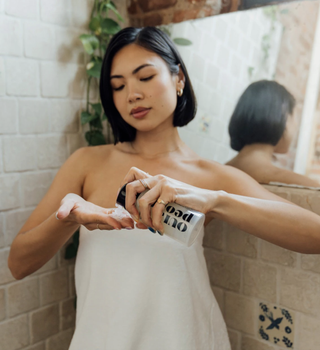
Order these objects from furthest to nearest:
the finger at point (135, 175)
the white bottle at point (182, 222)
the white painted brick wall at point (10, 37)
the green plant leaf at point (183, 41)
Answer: the green plant leaf at point (183, 41) → the white painted brick wall at point (10, 37) → the finger at point (135, 175) → the white bottle at point (182, 222)

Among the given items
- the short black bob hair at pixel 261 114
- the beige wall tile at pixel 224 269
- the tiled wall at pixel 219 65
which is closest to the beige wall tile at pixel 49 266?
the beige wall tile at pixel 224 269

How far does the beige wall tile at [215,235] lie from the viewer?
1.21m

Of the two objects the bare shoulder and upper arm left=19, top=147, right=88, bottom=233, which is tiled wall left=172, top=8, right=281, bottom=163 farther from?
upper arm left=19, top=147, right=88, bottom=233

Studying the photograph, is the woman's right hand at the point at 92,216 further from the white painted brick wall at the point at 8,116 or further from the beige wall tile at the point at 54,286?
the beige wall tile at the point at 54,286

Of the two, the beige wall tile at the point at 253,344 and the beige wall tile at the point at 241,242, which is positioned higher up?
the beige wall tile at the point at 241,242

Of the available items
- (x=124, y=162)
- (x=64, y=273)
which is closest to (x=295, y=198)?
(x=124, y=162)

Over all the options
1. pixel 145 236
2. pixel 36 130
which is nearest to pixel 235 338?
pixel 145 236

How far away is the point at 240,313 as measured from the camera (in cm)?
119

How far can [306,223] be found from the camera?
84cm

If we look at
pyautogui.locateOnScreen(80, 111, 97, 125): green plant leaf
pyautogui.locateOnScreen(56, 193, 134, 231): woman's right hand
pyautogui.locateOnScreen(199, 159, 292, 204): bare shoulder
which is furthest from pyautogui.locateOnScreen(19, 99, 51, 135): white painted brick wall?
pyautogui.locateOnScreen(199, 159, 292, 204): bare shoulder

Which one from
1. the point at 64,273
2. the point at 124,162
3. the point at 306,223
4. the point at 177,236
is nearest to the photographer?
the point at 177,236

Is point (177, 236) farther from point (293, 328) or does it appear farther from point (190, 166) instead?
point (293, 328)

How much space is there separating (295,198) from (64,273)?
86cm

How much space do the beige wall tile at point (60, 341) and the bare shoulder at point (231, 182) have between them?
0.82 m
